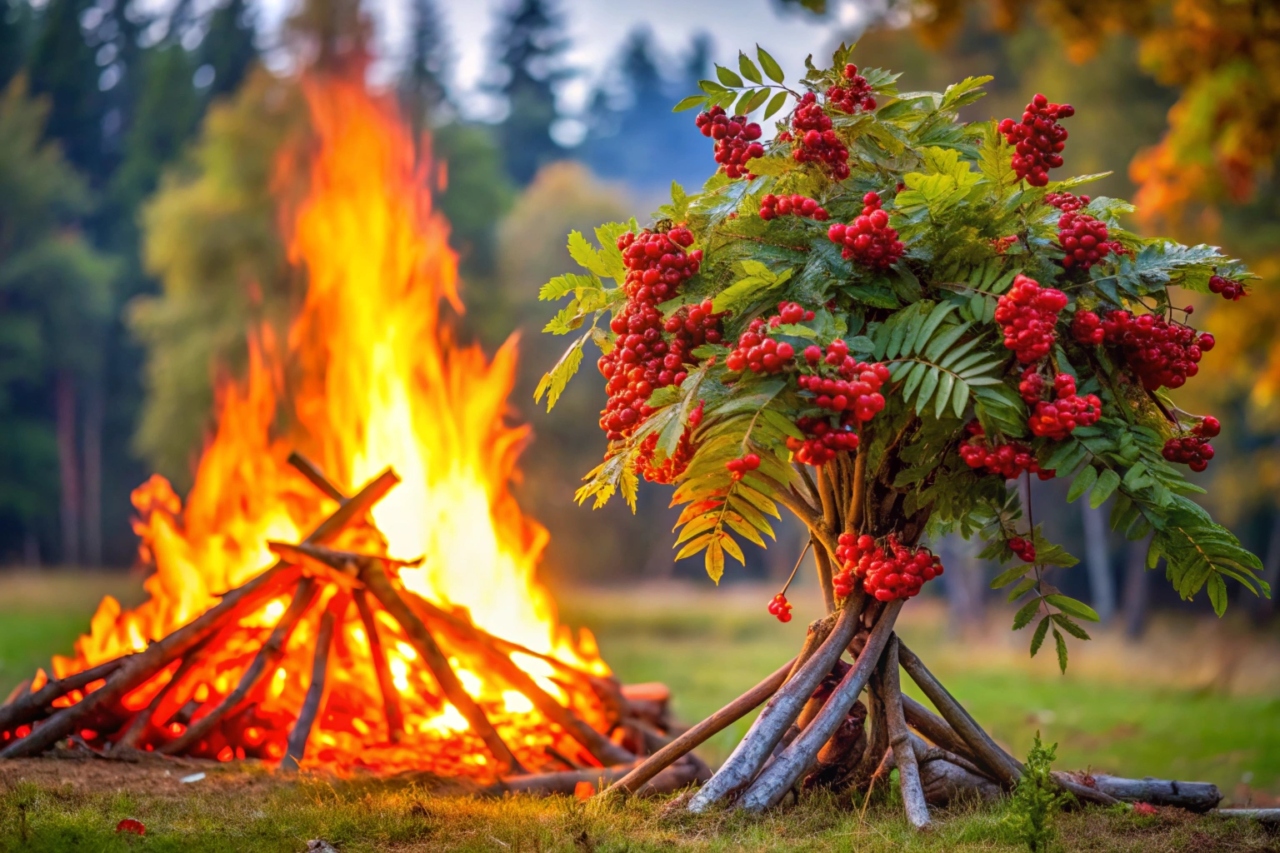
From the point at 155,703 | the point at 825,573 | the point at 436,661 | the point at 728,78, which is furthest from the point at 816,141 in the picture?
the point at 155,703

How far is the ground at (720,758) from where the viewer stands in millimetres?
5227

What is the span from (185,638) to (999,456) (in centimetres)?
515

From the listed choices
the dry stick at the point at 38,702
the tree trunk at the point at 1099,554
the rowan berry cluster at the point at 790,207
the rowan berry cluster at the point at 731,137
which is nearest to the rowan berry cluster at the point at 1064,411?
the rowan berry cluster at the point at 790,207

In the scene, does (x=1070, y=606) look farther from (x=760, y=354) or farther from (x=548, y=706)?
(x=548, y=706)

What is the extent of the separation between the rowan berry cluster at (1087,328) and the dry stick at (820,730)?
156 cm

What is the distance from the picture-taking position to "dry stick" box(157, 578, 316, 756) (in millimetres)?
7387

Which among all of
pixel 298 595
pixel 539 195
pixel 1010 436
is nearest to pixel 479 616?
pixel 298 595

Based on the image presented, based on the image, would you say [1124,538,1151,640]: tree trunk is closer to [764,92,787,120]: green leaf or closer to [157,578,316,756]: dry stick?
[157,578,316,756]: dry stick

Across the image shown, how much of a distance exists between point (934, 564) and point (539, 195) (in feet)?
95.7

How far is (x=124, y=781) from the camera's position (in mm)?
6441

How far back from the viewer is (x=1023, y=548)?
5.54 metres

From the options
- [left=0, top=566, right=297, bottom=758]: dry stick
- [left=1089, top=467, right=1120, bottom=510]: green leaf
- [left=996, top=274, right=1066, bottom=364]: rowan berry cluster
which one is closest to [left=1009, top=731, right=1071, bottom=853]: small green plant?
[left=1089, top=467, right=1120, bottom=510]: green leaf

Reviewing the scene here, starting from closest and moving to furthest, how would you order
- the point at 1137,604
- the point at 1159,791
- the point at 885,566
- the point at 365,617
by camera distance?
the point at 885,566, the point at 1159,791, the point at 365,617, the point at 1137,604

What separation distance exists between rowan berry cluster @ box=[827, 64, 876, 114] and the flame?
4.34 meters
